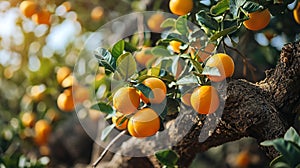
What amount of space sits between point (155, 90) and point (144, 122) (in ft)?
0.23

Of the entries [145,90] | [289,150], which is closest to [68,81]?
[145,90]

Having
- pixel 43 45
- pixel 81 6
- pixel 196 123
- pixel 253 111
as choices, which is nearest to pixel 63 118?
pixel 43 45

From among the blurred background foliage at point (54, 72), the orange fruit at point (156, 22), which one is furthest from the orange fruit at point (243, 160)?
the orange fruit at point (156, 22)

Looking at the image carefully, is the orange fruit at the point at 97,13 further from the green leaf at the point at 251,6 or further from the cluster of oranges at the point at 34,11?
the green leaf at the point at 251,6

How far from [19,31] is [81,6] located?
0.31 m

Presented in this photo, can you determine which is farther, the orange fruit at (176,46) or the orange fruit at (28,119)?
the orange fruit at (28,119)

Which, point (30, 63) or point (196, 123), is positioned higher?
point (196, 123)

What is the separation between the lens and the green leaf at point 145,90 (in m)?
0.94

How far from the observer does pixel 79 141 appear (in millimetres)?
2318

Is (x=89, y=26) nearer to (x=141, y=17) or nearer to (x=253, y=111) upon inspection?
(x=141, y=17)

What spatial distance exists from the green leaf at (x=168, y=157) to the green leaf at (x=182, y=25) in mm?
296

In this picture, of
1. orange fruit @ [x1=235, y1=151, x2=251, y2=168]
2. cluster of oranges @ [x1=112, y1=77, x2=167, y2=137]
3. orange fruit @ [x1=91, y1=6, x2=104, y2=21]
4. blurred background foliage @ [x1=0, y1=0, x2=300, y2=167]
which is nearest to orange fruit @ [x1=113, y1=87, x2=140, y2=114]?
cluster of oranges @ [x1=112, y1=77, x2=167, y2=137]

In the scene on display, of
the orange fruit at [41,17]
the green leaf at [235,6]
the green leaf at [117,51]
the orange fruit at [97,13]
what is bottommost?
the orange fruit at [97,13]

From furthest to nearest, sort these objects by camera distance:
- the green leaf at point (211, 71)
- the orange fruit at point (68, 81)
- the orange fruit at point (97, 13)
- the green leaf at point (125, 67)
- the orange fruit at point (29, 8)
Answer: the orange fruit at point (97, 13), the orange fruit at point (68, 81), the orange fruit at point (29, 8), the green leaf at point (125, 67), the green leaf at point (211, 71)
